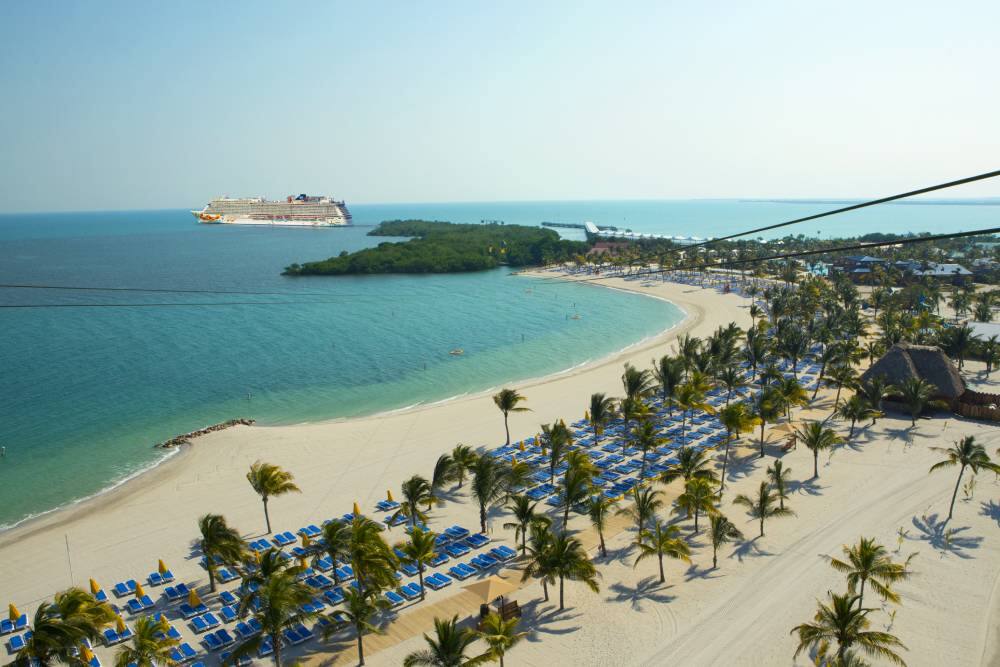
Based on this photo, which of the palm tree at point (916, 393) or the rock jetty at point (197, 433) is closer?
the palm tree at point (916, 393)

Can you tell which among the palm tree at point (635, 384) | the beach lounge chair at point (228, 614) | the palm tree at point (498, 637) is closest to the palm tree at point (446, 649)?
the palm tree at point (498, 637)

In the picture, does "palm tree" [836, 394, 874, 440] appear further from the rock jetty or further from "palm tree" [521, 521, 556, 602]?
the rock jetty

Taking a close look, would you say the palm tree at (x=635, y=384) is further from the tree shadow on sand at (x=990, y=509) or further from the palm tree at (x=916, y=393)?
the tree shadow on sand at (x=990, y=509)

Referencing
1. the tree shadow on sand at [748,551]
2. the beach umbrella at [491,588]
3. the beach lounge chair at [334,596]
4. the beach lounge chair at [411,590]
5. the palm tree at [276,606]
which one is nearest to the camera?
the palm tree at [276,606]

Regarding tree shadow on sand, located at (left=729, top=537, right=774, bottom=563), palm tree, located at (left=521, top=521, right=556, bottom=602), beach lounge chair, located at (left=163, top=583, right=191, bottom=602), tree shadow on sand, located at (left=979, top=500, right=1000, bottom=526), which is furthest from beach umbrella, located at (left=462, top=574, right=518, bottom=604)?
tree shadow on sand, located at (left=979, top=500, right=1000, bottom=526)

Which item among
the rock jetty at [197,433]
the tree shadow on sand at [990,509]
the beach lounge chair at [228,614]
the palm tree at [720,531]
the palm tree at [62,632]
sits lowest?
the tree shadow on sand at [990,509]

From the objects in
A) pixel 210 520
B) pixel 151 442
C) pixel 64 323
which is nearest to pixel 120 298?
pixel 64 323
